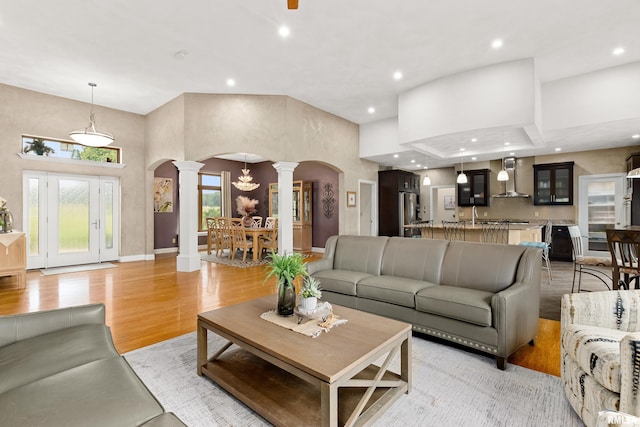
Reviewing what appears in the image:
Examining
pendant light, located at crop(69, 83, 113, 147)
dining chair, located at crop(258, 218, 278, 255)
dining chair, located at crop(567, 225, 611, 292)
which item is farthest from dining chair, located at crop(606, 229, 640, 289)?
pendant light, located at crop(69, 83, 113, 147)

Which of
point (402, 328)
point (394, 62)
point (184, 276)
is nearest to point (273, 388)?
point (402, 328)

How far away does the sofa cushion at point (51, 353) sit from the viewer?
1437 mm

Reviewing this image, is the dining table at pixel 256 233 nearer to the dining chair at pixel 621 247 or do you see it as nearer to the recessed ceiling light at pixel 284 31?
the recessed ceiling light at pixel 284 31

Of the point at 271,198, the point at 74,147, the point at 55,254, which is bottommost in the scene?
the point at 55,254

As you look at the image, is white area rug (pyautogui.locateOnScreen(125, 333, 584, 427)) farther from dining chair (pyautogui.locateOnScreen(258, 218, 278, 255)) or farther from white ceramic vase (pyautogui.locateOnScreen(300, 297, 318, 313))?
dining chair (pyautogui.locateOnScreen(258, 218, 278, 255))

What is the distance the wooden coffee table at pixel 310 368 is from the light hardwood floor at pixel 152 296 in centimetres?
115

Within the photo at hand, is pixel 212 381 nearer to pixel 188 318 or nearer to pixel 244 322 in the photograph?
pixel 244 322

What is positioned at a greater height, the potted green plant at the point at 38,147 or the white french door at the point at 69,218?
the potted green plant at the point at 38,147

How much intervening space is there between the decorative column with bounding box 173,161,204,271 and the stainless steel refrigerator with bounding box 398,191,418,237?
530cm

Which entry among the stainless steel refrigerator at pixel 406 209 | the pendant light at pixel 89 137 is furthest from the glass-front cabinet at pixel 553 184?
the pendant light at pixel 89 137

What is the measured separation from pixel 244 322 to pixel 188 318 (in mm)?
1738

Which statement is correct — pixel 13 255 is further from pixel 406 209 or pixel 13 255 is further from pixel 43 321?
pixel 406 209

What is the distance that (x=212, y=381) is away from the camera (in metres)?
2.23

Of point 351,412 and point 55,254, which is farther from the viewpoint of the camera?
point 55,254
